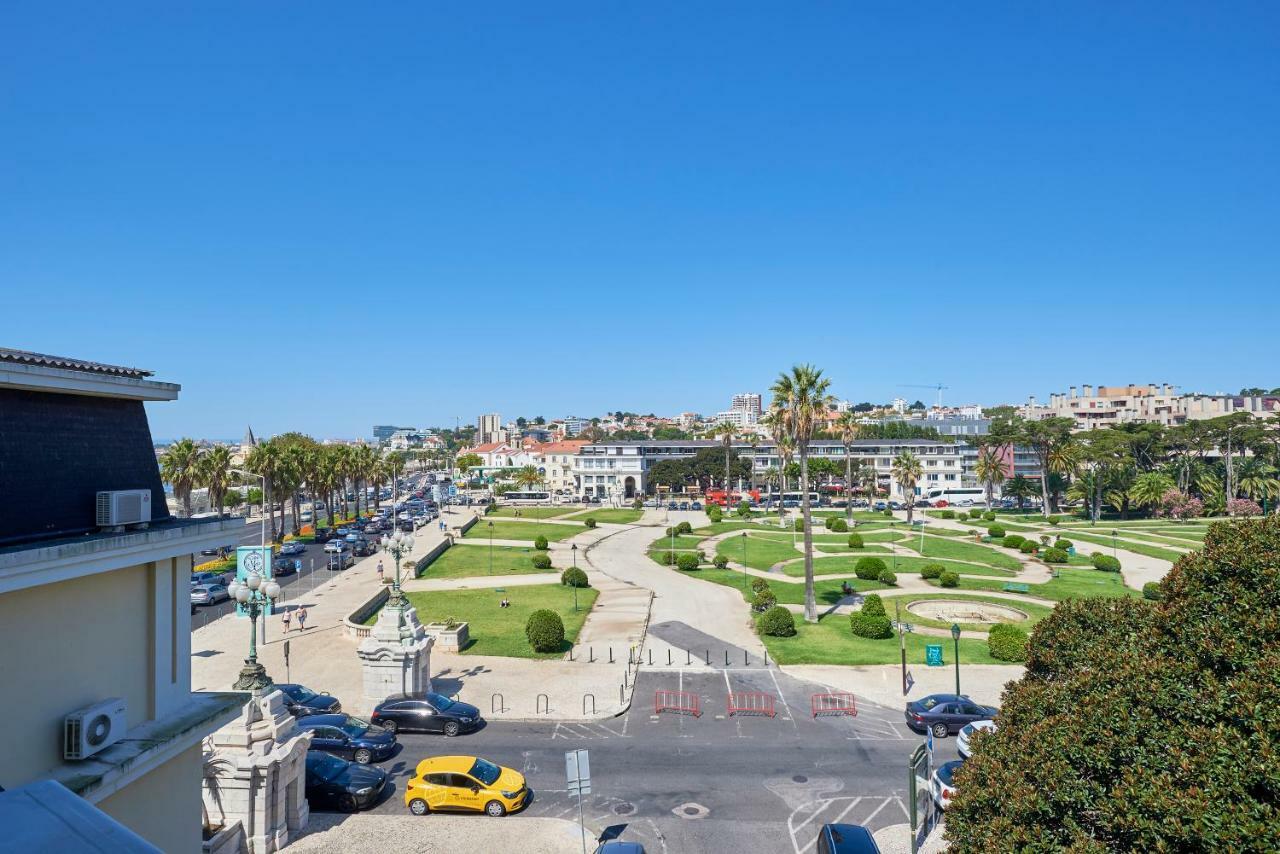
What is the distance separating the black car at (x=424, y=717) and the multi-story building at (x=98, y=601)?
42.7 ft

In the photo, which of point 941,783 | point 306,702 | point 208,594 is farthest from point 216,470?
point 941,783

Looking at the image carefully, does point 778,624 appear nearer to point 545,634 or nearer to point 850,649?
point 850,649

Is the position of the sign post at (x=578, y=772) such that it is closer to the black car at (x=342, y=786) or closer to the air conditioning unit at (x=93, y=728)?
the black car at (x=342, y=786)

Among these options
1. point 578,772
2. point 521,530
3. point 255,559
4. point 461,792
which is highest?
point 255,559

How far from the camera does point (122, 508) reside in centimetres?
880

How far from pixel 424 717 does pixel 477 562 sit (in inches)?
1366

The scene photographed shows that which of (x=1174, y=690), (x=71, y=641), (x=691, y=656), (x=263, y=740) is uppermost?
(x=71, y=641)

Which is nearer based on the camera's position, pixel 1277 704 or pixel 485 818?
pixel 1277 704

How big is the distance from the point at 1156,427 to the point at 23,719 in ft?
375

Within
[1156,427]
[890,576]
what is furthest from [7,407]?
[1156,427]

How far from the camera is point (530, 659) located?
3125cm

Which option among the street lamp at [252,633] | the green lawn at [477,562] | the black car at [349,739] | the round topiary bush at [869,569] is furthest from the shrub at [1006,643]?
the green lawn at [477,562]

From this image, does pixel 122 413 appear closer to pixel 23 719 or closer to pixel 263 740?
pixel 23 719

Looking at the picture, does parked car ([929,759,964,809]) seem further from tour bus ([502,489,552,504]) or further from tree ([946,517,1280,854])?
tour bus ([502,489,552,504])
